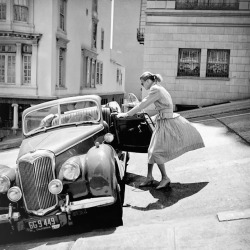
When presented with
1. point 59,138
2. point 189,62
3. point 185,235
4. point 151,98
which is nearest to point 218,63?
point 189,62

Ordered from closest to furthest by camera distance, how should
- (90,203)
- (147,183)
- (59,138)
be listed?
(90,203) → (59,138) → (147,183)

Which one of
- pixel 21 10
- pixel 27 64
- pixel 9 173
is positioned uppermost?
pixel 21 10

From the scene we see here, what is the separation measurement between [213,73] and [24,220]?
44.4 feet

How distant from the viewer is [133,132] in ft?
19.3

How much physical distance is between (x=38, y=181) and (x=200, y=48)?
13.2 m

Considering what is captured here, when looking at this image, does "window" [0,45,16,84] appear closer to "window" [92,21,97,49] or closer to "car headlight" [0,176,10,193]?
"window" [92,21,97,49]

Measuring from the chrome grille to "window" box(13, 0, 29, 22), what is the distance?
587 inches

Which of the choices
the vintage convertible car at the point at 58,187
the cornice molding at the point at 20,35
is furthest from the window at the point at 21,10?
the vintage convertible car at the point at 58,187

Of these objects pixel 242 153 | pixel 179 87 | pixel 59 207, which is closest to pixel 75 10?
pixel 179 87

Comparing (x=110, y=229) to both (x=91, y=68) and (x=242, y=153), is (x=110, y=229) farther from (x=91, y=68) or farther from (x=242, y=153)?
(x=91, y=68)

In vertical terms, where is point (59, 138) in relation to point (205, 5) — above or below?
below

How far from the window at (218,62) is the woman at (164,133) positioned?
36.7ft

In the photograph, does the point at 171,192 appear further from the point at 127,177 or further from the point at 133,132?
the point at 127,177

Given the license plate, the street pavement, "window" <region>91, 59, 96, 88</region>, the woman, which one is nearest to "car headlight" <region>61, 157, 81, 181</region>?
the license plate
